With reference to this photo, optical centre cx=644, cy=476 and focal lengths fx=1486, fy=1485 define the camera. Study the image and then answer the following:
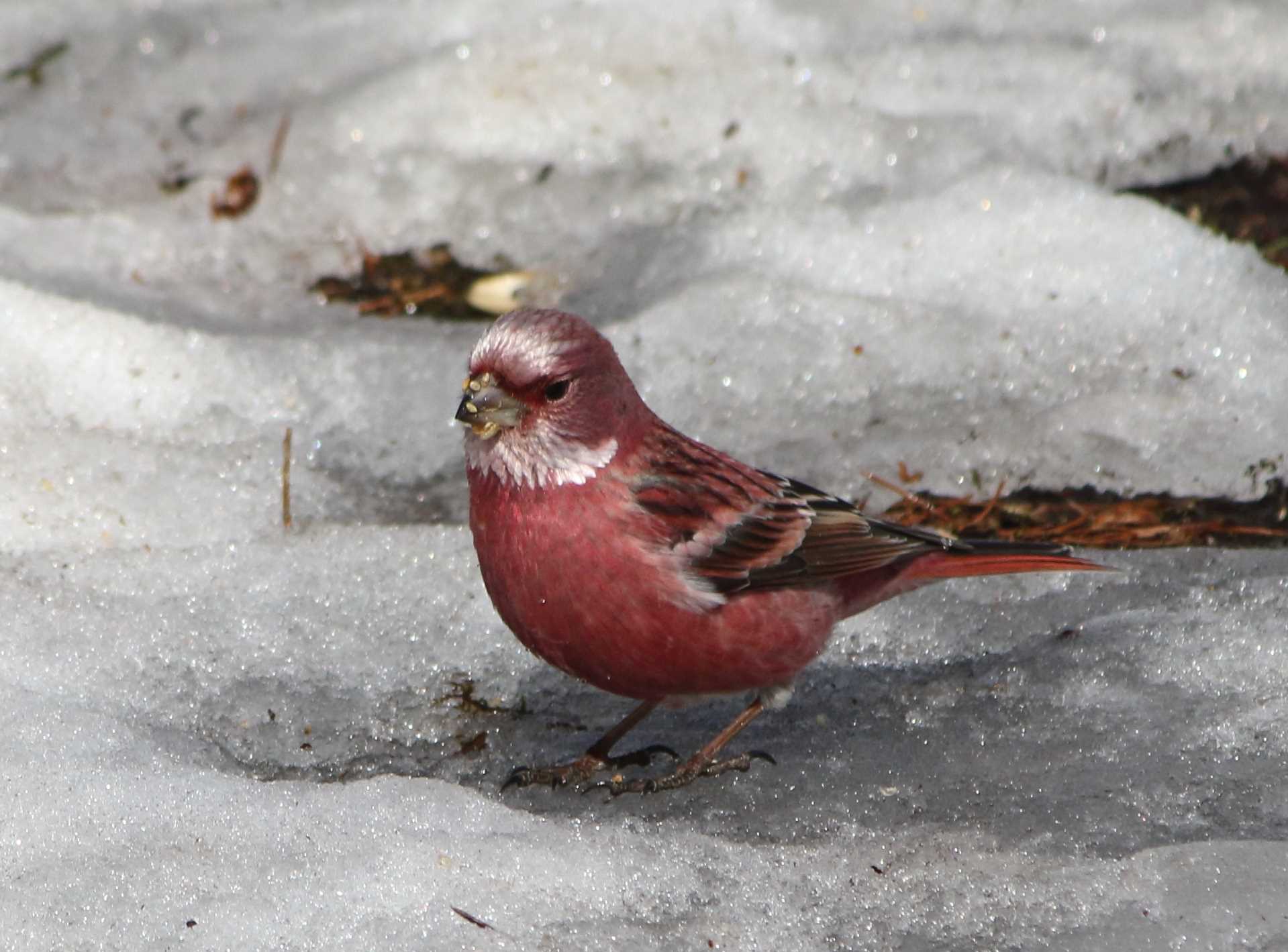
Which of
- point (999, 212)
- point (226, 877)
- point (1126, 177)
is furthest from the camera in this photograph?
point (1126, 177)

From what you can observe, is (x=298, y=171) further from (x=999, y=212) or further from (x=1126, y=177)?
(x=1126, y=177)

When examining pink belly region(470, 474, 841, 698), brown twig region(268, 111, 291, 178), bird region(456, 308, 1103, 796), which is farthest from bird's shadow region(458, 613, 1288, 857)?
brown twig region(268, 111, 291, 178)

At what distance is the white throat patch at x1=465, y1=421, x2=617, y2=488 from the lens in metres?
3.85

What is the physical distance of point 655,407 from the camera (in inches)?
210

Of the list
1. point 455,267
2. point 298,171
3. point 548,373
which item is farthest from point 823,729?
point 298,171

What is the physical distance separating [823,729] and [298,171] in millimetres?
3927

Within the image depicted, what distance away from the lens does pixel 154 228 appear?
6.55 meters

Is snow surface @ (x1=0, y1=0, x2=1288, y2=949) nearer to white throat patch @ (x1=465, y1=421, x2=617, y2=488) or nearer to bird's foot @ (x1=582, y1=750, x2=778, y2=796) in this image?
bird's foot @ (x1=582, y1=750, x2=778, y2=796)

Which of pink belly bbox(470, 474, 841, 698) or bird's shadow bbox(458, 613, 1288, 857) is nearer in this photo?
bird's shadow bbox(458, 613, 1288, 857)

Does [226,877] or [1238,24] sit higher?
[1238,24]

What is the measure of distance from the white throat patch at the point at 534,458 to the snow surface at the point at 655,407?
2.51 feet

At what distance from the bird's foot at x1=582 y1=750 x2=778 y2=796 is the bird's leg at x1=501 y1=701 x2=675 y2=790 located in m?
0.05

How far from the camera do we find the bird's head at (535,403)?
3844mm

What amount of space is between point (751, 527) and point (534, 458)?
70cm
